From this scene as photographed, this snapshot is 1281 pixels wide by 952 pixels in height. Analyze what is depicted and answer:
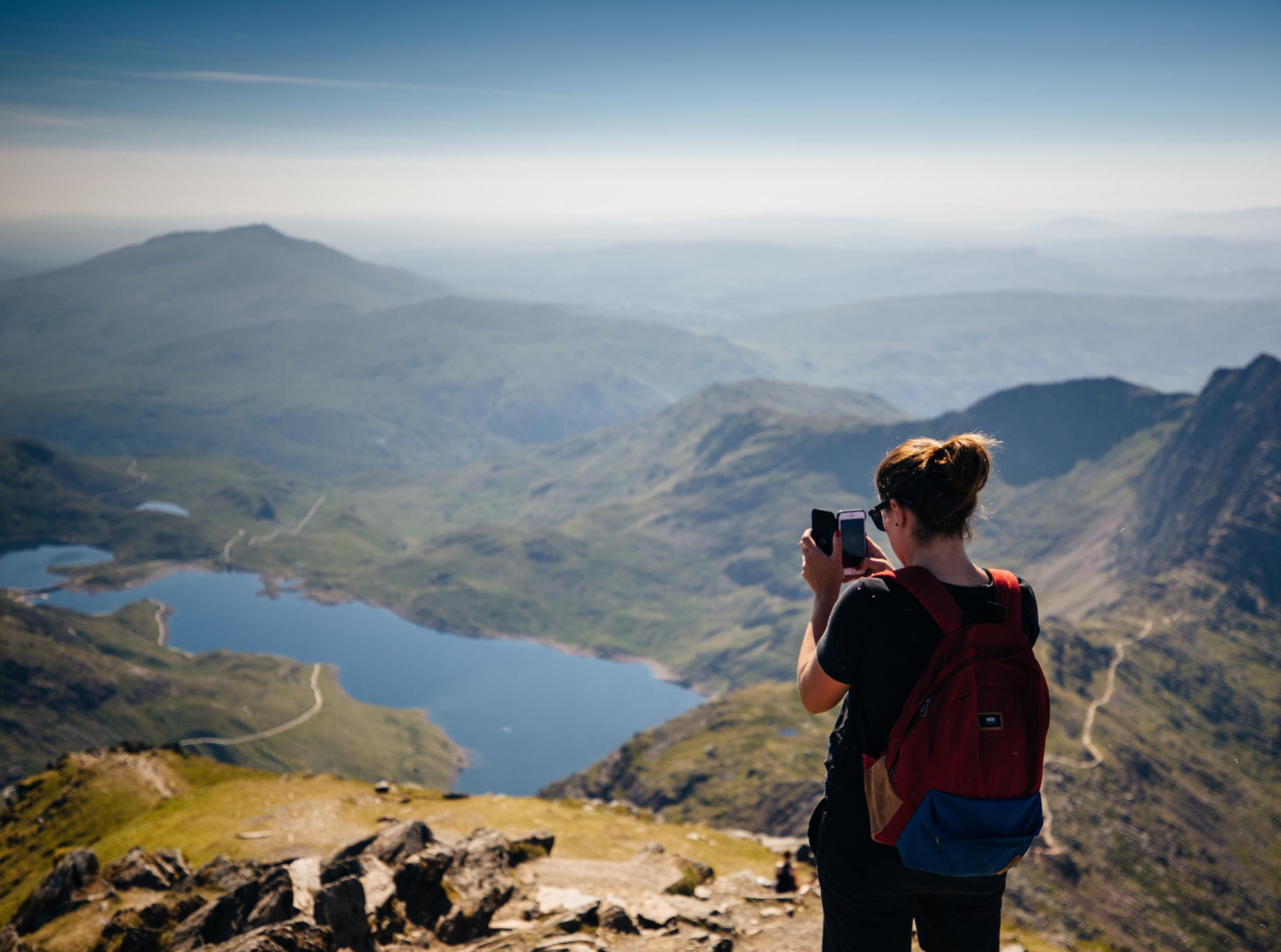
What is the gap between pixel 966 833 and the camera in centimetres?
700

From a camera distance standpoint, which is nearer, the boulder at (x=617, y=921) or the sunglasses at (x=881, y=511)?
the sunglasses at (x=881, y=511)

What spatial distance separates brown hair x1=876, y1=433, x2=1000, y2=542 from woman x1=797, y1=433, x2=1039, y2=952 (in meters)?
0.01

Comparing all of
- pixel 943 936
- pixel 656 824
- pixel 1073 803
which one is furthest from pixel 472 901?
pixel 1073 803

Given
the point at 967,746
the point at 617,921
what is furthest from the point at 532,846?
the point at 967,746

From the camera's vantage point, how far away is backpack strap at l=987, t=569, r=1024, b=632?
283 inches

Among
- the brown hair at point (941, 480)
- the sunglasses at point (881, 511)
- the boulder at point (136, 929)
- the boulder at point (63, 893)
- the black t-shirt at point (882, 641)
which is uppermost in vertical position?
the brown hair at point (941, 480)

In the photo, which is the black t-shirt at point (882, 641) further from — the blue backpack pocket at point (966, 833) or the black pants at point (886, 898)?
the black pants at point (886, 898)

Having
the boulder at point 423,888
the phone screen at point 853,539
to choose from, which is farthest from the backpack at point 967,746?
the boulder at point 423,888

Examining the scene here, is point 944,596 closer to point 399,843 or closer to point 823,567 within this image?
point 823,567

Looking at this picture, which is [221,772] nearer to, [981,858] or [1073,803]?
[981,858]

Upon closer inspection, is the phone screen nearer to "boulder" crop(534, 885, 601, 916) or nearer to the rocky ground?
the rocky ground

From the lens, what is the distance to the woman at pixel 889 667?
7078mm

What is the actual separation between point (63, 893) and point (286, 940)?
540 inches

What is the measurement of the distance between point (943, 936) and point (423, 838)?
16.6m
